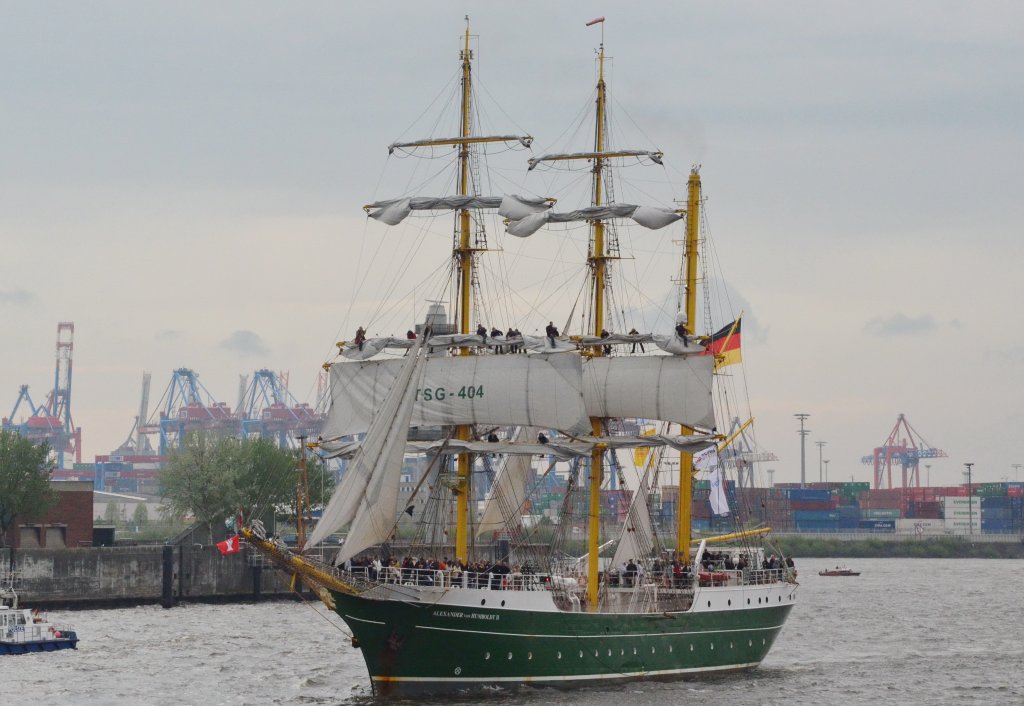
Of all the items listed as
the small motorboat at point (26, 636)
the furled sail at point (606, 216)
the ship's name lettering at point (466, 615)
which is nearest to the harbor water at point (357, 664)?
the small motorboat at point (26, 636)

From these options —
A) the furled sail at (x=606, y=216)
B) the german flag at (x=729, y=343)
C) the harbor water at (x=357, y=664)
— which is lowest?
the harbor water at (x=357, y=664)

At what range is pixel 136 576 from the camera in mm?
100938

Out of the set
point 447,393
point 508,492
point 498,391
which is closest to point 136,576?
point 508,492

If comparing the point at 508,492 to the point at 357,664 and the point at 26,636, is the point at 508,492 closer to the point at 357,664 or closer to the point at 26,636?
the point at 357,664

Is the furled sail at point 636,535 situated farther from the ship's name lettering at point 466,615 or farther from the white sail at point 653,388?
the ship's name lettering at point 466,615

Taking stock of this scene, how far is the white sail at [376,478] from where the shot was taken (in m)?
55.8

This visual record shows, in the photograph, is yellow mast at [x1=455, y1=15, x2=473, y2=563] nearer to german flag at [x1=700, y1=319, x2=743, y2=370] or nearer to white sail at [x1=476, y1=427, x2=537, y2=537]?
white sail at [x1=476, y1=427, x2=537, y2=537]

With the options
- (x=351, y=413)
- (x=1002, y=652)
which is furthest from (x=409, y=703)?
(x=1002, y=652)

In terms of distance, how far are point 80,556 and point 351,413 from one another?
128 ft

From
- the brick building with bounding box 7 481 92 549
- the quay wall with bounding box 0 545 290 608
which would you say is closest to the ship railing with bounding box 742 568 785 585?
the quay wall with bounding box 0 545 290 608

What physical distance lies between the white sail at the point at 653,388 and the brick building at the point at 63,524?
57.2 metres

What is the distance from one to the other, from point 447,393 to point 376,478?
26.5ft

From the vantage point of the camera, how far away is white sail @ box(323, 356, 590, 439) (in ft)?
204

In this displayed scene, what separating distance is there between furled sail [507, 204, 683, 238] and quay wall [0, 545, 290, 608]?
4476cm
